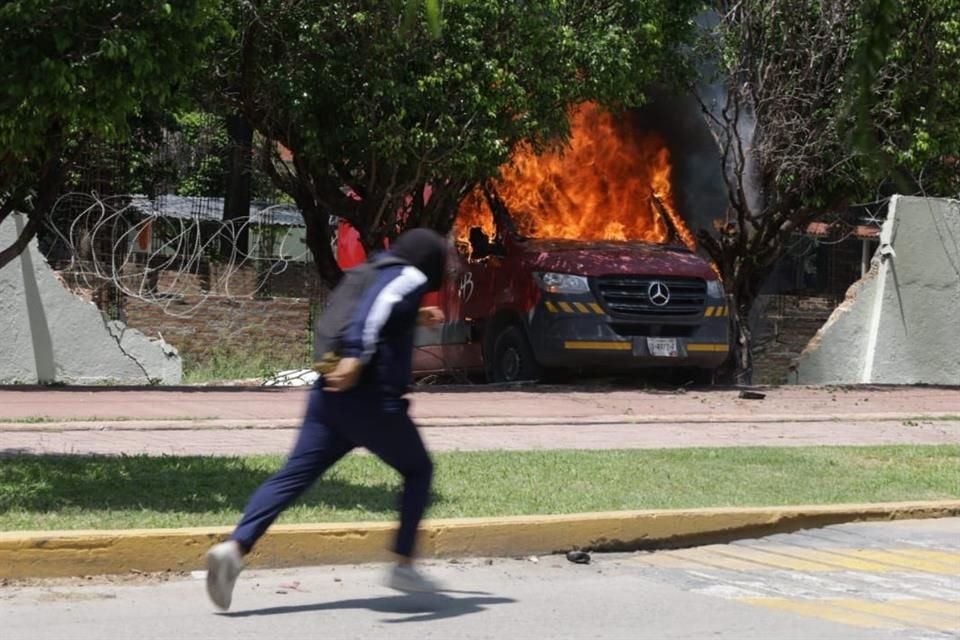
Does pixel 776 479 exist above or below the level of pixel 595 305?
below

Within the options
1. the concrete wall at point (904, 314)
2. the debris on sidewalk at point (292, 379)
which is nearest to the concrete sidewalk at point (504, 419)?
the debris on sidewalk at point (292, 379)

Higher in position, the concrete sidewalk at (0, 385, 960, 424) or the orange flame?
the orange flame

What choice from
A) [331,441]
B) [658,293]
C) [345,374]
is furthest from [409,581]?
[658,293]

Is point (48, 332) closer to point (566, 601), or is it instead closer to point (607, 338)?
point (607, 338)

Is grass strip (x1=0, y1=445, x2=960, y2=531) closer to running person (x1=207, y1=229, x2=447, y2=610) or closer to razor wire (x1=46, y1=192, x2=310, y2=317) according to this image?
running person (x1=207, y1=229, x2=447, y2=610)

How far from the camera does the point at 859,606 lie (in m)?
6.25

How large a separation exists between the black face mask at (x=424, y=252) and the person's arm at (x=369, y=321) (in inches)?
3.3

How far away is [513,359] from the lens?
1634cm

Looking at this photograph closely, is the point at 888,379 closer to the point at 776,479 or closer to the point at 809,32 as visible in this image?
the point at 809,32

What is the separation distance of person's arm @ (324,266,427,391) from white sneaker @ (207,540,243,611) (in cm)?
74

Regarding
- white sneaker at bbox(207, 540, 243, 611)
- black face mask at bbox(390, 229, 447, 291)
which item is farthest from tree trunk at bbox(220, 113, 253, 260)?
white sneaker at bbox(207, 540, 243, 611)

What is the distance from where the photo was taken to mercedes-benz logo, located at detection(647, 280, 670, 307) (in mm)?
15945

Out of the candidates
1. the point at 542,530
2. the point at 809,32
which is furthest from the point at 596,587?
the point at 809,32

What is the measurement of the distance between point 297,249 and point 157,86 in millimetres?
16475
